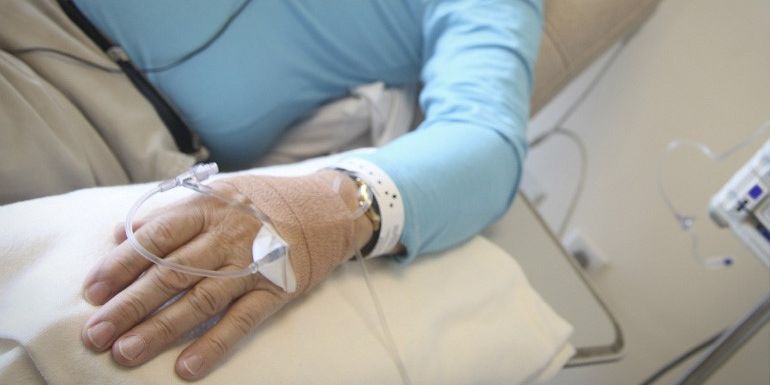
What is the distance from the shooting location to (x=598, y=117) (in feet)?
4.01

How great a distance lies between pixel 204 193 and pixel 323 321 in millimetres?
182

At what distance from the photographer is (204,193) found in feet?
1.57

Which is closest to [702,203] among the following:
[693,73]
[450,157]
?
[693,73]

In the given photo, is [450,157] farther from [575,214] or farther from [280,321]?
[575,214]

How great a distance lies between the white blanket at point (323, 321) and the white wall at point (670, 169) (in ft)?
0.95

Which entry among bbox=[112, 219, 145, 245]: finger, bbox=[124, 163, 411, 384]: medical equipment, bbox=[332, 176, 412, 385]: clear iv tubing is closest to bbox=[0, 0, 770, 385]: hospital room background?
bbox=[332, 176, 412, 385]: clear iv tubing

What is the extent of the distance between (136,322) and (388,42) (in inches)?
22.8

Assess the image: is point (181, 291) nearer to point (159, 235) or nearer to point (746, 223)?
point (159, 235)

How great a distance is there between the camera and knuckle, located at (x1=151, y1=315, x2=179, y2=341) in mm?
408

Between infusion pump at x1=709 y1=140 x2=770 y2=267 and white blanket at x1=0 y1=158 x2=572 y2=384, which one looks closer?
white blanket at x1=0 y1=158 x2=572 y2=384

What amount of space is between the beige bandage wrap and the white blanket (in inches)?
1.8

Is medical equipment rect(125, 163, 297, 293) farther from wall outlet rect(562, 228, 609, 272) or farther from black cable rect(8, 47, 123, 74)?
wall outlet rect(562, 228, 609, 272)

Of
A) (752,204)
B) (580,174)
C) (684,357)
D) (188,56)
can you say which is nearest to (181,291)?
(188,56)

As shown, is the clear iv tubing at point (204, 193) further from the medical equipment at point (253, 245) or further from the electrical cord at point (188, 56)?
the electrical cord at point (188, 56)
